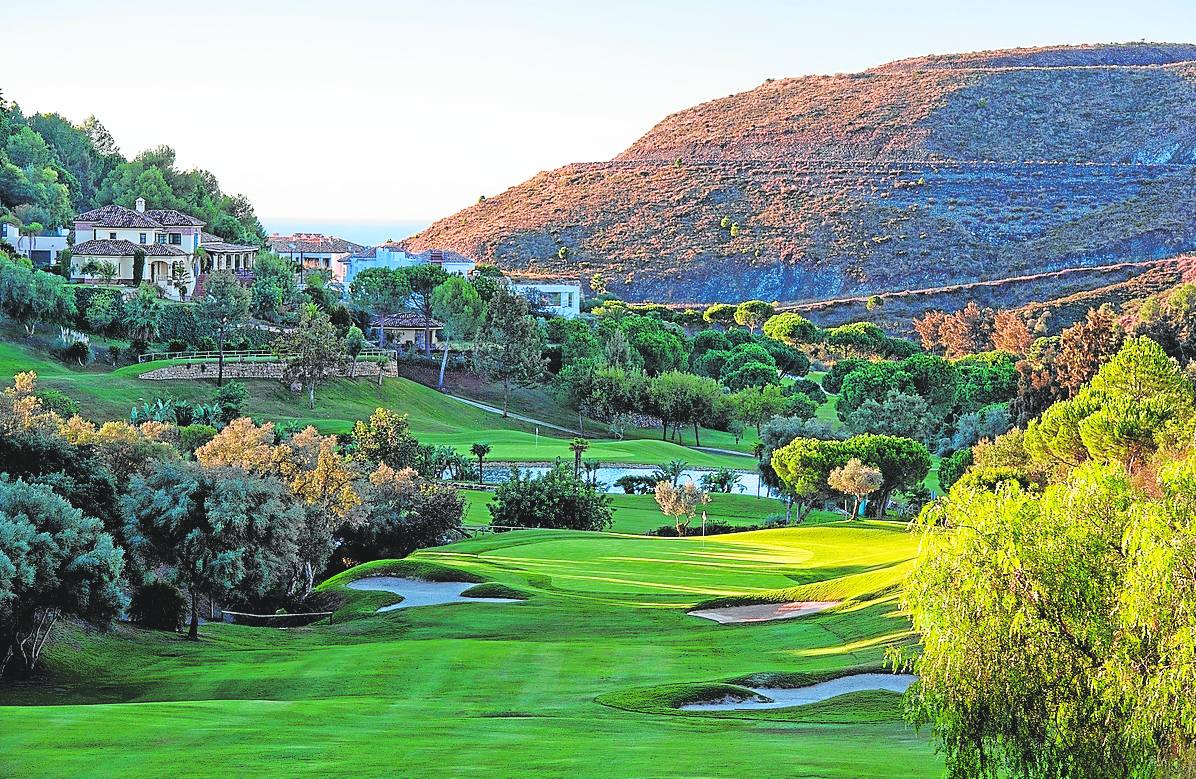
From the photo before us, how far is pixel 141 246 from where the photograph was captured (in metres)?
101

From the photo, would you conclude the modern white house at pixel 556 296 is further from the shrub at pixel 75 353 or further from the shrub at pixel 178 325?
the shrub at pixel 75 353

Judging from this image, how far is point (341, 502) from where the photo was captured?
43781 millimetres

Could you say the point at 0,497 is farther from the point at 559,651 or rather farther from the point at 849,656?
the point at 849,656

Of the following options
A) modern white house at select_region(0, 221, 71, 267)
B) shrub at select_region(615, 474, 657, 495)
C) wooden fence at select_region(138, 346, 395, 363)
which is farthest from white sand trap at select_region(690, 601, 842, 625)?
modern white house at select_region(0, 221, 71, 267)

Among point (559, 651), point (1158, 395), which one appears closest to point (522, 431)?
point (1158, 395)

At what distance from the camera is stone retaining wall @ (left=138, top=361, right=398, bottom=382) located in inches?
3007

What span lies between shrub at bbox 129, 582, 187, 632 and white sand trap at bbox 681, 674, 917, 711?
606 inches

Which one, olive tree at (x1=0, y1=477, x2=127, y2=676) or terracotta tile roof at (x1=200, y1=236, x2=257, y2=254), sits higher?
terracotta tile roof at (x1=200, y1=236, x2=257, y2=254)

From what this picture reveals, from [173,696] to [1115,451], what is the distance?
89.1 ft

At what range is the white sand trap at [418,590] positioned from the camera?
123ft

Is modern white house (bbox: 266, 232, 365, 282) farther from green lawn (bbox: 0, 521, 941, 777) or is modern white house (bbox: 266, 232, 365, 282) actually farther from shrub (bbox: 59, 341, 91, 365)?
green lawn (bbox: 0, 521, 941, 777)

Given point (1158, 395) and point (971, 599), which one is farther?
point (1158, 395)

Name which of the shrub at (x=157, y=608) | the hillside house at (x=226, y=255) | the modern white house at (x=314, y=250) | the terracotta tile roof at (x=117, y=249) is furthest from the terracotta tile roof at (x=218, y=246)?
the shrub at (x=157, y=608)

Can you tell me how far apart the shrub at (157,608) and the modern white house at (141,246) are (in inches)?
2702
